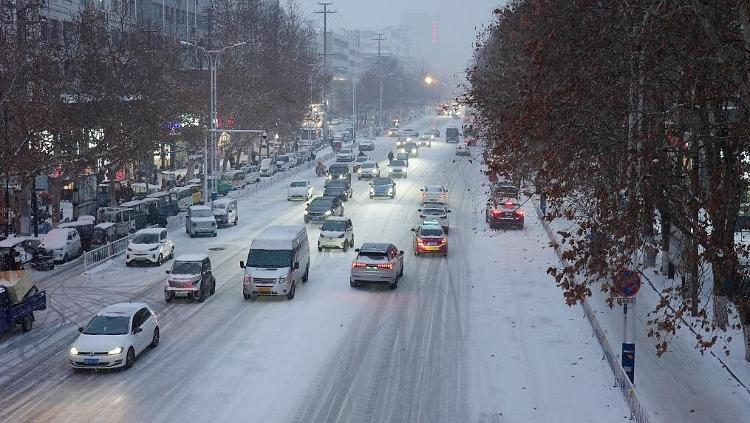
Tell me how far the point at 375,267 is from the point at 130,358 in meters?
11.2

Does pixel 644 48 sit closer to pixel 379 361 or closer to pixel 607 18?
pixel 607 18

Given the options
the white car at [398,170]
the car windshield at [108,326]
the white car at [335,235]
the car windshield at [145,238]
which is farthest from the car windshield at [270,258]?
the white car at [398,170]

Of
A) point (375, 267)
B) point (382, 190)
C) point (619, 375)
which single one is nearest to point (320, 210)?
point (382, 190)

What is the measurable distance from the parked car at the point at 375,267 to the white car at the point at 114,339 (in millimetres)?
9381

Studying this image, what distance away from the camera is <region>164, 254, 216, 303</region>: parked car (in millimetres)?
29547

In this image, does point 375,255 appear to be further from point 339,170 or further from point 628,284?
point 339,170

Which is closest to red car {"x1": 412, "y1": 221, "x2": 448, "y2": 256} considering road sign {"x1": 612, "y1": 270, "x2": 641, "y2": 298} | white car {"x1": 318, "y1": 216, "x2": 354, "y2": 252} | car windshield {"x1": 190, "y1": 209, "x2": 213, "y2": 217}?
white car {"x1": 318, "y1": 216, "x2": 354, "y2": 252}

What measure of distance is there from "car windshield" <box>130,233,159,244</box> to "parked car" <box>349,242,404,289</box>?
10.3 m

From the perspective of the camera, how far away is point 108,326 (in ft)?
73.6

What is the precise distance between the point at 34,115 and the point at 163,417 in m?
19.9

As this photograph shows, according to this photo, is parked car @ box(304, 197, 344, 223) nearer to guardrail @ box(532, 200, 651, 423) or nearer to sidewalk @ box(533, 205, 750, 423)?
guardrail @ box(532, 200, 651, 423)

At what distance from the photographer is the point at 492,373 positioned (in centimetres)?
2133

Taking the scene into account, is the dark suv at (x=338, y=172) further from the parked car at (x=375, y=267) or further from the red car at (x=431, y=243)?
the parked car at (x=375, y=267)

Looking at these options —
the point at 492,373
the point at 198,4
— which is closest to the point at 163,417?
the point at 492,373
